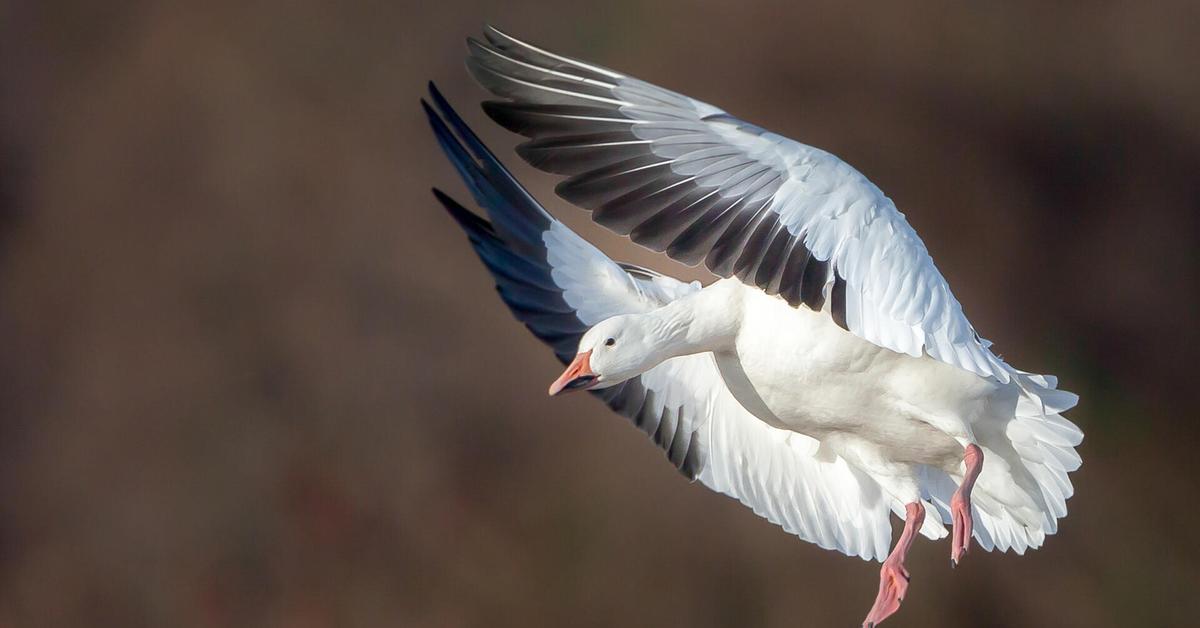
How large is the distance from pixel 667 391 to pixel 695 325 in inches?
24.1

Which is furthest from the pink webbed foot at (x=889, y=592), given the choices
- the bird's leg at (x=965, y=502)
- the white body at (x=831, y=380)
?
the white body at (x=831, y=380)

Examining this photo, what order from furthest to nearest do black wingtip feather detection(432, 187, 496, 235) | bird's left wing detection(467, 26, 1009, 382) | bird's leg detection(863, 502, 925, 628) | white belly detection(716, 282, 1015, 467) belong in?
black wingtip feather detection(432, 187, 496, 235) → bird's leg detection(863, 502, 925, 628) → white belly detection(716, 282, 1015, 467) → bird's left wing detection(467, 26, 1009, 382)

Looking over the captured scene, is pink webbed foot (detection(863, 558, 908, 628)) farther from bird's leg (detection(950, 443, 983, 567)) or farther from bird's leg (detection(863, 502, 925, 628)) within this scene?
bird's leg (detection(950, 443, 983, 567))

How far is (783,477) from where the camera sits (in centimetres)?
368

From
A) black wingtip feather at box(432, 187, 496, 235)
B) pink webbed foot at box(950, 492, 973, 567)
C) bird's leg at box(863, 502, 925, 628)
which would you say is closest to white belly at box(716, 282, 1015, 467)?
pink webbed foot at box(950, 492, 973, 567)

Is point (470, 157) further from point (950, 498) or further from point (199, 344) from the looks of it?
point (199, 344)

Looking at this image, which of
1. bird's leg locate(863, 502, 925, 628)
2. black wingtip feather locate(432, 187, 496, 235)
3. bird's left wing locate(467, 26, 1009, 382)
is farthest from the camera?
black wingtip feather locate(432, 187, 496, 235)

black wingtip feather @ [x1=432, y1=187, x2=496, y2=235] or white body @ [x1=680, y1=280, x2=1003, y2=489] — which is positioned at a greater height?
black wingtip feather @ [x1=432, y1=187, x2=496, y2=235]

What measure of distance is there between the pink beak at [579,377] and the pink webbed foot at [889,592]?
0.83 metres

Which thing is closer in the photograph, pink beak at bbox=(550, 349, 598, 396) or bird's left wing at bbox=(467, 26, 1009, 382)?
bird's left wing at bbox=(467, 26, 1009, 382)

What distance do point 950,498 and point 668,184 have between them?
4.12 ft

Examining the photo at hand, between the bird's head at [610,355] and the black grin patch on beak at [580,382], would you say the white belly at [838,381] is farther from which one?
the black grin patch on beak at [580,382]

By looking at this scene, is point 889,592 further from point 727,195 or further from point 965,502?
point 727,195

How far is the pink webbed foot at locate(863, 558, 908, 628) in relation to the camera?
3.18m
